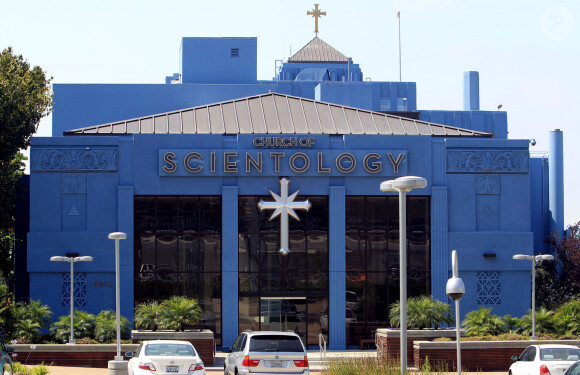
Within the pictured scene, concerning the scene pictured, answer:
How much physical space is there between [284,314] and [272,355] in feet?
48.1

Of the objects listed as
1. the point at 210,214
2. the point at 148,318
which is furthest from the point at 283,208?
the point at 148,318

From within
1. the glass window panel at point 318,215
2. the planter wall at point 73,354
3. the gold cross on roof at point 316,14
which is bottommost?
the planter wall at point 73,354

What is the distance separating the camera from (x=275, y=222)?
127ft

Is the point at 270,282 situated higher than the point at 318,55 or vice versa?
the point at 318,55

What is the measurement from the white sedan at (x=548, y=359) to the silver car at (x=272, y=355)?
6204 mm

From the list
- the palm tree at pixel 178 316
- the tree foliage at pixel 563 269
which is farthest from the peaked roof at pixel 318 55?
the palm tree at pixel 178 316

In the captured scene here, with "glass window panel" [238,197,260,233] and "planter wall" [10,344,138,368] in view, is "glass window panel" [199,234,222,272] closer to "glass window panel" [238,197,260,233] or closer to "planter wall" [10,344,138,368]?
"glass window panel" [238,197,260,233]

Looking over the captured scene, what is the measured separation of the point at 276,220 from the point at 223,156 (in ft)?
11.5

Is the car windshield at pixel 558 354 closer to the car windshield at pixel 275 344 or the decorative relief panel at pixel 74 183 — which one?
the car windshield at pixel 275 344

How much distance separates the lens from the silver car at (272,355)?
23875 millimetres

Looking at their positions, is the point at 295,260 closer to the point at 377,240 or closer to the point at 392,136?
the point at 377,240

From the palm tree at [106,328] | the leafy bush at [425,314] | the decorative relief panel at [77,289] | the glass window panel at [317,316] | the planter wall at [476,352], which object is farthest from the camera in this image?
the glass window panel at [317,316]

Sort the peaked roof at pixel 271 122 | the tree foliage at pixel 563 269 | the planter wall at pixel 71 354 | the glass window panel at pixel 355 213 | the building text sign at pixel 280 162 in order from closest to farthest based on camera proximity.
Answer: the planter wall at pixel 71 354, the building text sign at pixel 280 162, the glass window panel at pixel 355 213, the peaked roof at pixel 271 122, the tree foliage at pixel 563 269

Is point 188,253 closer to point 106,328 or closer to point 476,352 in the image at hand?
point 106,328
